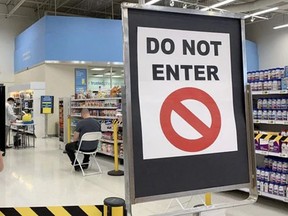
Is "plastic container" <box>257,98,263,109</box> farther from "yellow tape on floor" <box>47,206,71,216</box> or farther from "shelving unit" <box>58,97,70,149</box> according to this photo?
"shelving unit" <box>58,97,70,149</box>

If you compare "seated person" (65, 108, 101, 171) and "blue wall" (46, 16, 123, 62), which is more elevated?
"blue wall" (46, 16, 123, 62)

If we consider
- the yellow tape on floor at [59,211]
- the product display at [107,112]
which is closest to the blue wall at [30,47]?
the product display at [107,112]

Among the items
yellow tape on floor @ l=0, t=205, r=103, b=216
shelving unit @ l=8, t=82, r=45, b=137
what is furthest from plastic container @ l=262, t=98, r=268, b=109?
shelving unit @ l=8, t=82, r=45, b=137

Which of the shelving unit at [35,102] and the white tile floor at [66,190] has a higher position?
the shelving unit at [35,102]

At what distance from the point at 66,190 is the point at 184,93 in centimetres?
469

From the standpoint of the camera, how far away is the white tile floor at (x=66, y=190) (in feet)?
14.6

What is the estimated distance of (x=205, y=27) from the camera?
1.41m

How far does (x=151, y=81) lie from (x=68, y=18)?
14566 millimetres

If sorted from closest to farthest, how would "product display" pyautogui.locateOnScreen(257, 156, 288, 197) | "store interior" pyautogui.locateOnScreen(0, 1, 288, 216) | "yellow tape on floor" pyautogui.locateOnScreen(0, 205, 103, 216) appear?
"yellow tape on floor" pyautogui.locateOnScreen(0, 205, 103, 216), "product display" pyautogui.locateOnScreen(257, 156, 288, 197), "store interior" pyautogui.locateOnScreen(0, 1, 288, 216)

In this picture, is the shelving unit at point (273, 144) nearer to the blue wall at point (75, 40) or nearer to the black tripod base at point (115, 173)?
the black tripod base at point (115, 173)

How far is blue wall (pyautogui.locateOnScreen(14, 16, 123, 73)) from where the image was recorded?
1466 centimetres

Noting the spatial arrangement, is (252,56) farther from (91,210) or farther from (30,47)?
(91,210)

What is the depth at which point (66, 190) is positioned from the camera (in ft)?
18.3

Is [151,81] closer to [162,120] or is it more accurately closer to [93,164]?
[162,120]
